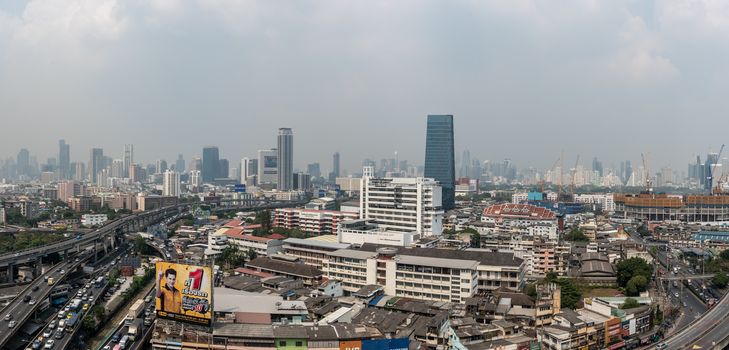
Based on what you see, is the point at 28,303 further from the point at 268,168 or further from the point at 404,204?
the point at 268,168

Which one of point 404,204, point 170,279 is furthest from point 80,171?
point 170,279

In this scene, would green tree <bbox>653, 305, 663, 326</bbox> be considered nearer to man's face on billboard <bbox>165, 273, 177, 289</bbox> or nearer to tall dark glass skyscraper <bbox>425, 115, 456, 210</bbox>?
man's face on billboard <bbox>165, 273, 177, 289</bbox>

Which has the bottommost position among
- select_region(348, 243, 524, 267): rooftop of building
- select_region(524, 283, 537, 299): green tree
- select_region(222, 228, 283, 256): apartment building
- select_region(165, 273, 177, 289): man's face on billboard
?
select_region(524, 283, 537, 299): green tree

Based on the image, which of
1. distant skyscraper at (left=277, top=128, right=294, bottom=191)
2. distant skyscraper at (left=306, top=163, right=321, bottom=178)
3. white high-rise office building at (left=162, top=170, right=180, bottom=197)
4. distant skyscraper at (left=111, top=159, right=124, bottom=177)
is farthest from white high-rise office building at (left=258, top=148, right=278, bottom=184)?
distant skyscraper at (left=306, top=163, right=321, bottom=178)

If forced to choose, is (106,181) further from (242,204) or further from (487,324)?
(487,324)

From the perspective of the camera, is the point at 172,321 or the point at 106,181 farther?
the point at 106,181

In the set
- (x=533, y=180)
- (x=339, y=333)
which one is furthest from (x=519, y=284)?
(x=533, y=180)
